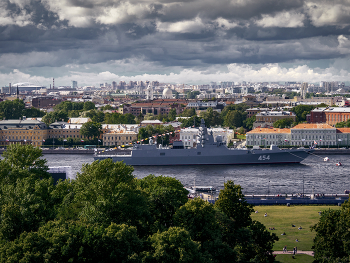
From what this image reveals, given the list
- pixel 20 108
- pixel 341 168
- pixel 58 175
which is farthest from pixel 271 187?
pixel 20 108

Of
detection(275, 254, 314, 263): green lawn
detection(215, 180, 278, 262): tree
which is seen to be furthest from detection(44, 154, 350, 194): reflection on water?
detection(215, 180, 278, 262): tree

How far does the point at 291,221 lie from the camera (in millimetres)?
32562

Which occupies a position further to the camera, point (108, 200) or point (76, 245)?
point (108, 200)

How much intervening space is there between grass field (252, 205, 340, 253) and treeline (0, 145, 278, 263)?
180 inches

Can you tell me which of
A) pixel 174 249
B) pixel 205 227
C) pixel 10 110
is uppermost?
pixel 10 110

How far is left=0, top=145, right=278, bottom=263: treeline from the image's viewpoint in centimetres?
1873

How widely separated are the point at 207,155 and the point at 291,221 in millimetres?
31984

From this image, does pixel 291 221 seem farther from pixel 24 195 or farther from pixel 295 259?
pixel 24 195

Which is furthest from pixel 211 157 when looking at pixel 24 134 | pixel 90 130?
pixel 24 134

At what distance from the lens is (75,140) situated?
86812 mm

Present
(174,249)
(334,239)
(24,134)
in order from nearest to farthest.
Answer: (174,249) < (334,239) < (24,134)

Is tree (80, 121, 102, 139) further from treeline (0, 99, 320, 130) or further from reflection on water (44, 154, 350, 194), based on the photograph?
reflection on water (44, 154, 350, 194)

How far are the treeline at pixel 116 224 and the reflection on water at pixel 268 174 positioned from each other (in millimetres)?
19759

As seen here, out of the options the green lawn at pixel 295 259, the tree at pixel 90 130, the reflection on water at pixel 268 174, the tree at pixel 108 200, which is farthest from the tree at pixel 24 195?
the tree at pixel 90 130
